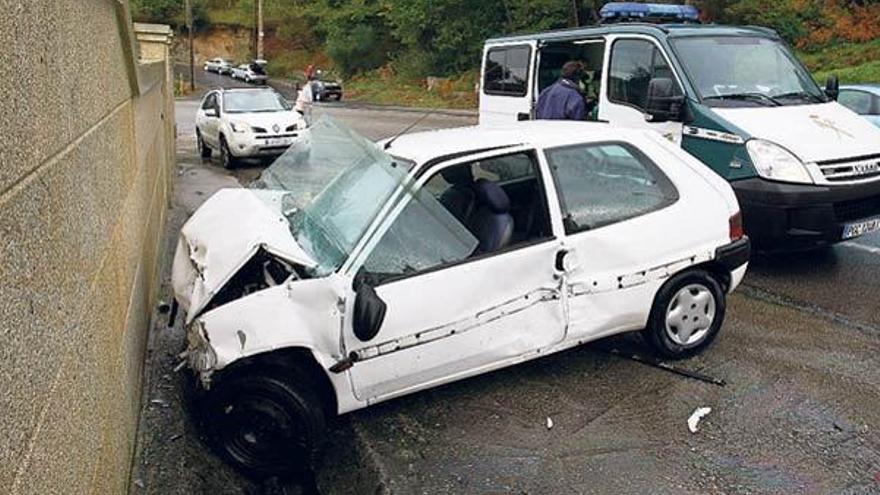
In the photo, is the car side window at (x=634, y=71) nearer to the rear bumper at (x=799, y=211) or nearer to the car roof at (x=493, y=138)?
the rear bumper at (x=799, y=211)

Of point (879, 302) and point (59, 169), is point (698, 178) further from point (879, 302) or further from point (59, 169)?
point (59, 169)

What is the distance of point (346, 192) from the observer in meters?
4.52

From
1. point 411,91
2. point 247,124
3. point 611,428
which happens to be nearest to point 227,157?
point 247,124

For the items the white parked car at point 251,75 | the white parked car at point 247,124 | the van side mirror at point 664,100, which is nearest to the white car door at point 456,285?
the van side mirror at point 664,100

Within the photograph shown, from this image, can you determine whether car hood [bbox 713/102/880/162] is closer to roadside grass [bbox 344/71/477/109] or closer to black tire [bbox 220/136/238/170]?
black tire [bbox 220/136/238/170]

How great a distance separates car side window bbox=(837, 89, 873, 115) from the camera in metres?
12.1

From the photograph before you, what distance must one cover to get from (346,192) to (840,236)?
431cm

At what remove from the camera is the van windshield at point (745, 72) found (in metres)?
7.30

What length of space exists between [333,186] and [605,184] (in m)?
1.65

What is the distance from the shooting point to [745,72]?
754 centimetres

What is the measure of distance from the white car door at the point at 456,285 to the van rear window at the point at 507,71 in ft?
18.7

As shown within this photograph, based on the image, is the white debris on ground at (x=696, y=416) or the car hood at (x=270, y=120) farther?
the car hood at (x=270, y=120)

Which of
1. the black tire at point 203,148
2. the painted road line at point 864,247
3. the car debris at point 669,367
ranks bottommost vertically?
the black tire at point 203,148

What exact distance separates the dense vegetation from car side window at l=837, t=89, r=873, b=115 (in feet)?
44.6
